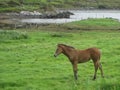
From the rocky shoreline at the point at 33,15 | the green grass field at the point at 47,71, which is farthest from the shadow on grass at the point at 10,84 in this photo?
the rocky shoreline at the point at 33,15

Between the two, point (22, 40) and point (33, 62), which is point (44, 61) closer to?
point (33, 62)

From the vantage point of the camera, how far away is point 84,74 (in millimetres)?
22141

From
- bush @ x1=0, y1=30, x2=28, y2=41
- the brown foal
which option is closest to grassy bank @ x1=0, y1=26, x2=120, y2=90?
the brown foal

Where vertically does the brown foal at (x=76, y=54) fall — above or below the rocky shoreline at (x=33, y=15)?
above

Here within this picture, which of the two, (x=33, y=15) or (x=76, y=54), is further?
(x=33, y=15)

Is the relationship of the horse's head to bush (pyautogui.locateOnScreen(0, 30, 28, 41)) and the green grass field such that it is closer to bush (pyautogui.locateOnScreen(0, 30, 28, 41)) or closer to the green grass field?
the green grass field

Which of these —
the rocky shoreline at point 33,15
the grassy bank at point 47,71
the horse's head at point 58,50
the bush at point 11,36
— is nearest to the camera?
the grassy bank at point 47,71

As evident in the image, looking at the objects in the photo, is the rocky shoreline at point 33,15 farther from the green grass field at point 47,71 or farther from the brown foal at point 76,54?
the brown foal at point 76,54

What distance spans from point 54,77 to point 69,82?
1.45 metres

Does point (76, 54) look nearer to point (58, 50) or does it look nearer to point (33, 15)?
point (58, 50)

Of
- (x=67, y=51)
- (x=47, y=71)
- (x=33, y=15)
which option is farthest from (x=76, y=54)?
(x=33, y=15)

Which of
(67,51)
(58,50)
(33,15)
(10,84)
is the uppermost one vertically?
(58,50)

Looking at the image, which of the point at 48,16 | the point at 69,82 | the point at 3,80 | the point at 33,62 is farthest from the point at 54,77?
the point at 48,16

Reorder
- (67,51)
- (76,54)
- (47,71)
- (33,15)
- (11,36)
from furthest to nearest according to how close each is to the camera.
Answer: (33,15), (11,36), (47,71), (76,54), (67,51)
